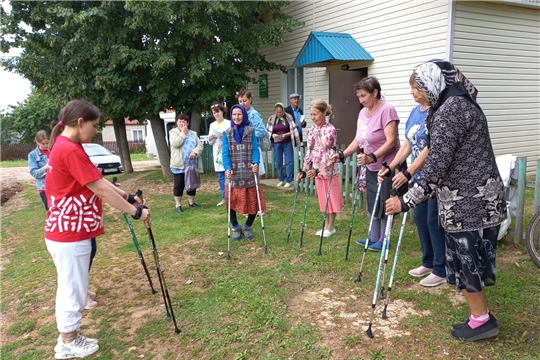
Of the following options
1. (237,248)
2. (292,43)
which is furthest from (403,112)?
(237,248)

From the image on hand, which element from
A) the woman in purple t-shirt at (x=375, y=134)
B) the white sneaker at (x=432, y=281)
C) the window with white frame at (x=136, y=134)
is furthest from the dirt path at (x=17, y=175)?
the window with white frame at (x=136, y=134)

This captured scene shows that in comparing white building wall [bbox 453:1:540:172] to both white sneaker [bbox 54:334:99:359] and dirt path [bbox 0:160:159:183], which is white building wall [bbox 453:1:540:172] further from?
dirt path [bbox 0:160:159:183]

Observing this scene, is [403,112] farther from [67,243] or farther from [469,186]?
[67,243]

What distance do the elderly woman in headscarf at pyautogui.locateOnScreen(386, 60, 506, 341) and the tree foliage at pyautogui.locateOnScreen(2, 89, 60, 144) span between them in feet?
128

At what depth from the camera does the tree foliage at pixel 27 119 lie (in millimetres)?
35750

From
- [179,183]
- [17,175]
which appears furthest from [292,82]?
[17,175]

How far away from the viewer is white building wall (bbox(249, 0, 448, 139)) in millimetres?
8102

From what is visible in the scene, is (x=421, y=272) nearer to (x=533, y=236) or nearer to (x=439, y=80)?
(x=533, y=236)

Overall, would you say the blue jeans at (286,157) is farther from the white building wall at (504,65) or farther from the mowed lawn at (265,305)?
the white building wall at (504,65)

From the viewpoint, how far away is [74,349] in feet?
9.86

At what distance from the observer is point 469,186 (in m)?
2.58

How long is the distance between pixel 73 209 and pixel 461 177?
2.82 m

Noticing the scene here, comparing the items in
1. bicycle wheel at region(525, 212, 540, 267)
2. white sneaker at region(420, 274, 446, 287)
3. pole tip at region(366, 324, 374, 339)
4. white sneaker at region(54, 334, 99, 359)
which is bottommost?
white sneaker at region(54, 334, 99, 359)

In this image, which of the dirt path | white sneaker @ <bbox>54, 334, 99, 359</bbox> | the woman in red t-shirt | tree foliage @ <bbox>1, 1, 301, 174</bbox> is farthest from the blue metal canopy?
the dirt path
